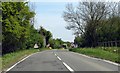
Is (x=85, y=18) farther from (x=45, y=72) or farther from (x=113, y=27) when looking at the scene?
(x=45, y=72)

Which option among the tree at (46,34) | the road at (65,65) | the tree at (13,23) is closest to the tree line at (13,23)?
the tree at (13,23)

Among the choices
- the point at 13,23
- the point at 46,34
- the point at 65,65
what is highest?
the point at 13,23

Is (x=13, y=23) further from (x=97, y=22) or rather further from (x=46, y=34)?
(x=46, y=34)

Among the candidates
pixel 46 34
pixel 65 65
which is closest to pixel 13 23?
pixel 65 65

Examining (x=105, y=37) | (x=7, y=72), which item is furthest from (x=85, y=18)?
(x=7, y=72)

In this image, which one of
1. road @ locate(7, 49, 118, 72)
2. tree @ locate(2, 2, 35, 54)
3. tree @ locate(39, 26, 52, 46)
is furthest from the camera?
tree @ locate(39, 26, 52, 46)

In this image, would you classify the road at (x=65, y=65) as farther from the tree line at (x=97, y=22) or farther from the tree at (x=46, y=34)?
the tree at (x=46, y=34)

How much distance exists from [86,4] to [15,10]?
35.5 meters

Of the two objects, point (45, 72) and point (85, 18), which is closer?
point (45, 72)

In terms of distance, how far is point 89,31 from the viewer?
270 feet

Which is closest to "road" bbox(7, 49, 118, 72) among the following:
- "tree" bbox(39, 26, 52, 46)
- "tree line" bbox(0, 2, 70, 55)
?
"tree line" bbox(0, 2, 70, 55)

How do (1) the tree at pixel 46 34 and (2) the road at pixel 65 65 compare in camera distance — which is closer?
(2) the road at pixel 65 65

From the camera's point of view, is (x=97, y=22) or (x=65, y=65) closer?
(x=65, y=65)

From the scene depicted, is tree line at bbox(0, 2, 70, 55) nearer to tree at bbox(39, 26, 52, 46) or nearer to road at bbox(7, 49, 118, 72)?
road at bbox(7, 49, 118, 72)
